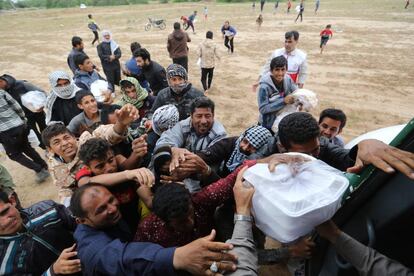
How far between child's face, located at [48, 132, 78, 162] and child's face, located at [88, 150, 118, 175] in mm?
578

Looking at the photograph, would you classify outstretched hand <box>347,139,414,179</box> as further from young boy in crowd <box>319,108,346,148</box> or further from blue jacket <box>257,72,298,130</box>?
blue jacket <box>257,72,298,130</box>

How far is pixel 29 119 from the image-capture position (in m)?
4.52

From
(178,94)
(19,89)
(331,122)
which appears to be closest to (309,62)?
(178,94)

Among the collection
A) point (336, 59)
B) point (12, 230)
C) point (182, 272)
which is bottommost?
point (336, 59)

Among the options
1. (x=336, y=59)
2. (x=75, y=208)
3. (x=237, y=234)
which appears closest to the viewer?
(x=237, y=234)

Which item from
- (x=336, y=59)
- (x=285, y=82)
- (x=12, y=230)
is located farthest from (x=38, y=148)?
(x=336, y=59)

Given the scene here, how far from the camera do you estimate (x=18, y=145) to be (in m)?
4.02

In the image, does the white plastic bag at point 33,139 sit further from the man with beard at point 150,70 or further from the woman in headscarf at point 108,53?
the woman in headscarf at point 108,53

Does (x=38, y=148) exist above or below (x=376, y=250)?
below

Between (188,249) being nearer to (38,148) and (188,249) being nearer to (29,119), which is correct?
(29,119)

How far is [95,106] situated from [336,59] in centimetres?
972

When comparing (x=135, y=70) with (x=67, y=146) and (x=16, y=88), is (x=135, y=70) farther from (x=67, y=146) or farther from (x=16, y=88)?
(x=67, y=146)

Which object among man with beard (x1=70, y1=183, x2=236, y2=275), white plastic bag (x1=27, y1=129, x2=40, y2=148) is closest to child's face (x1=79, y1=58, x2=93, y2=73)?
white plastic bag (x1=27, y1=129, x2=40, y2=148)

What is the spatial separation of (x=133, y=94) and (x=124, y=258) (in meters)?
2.76
